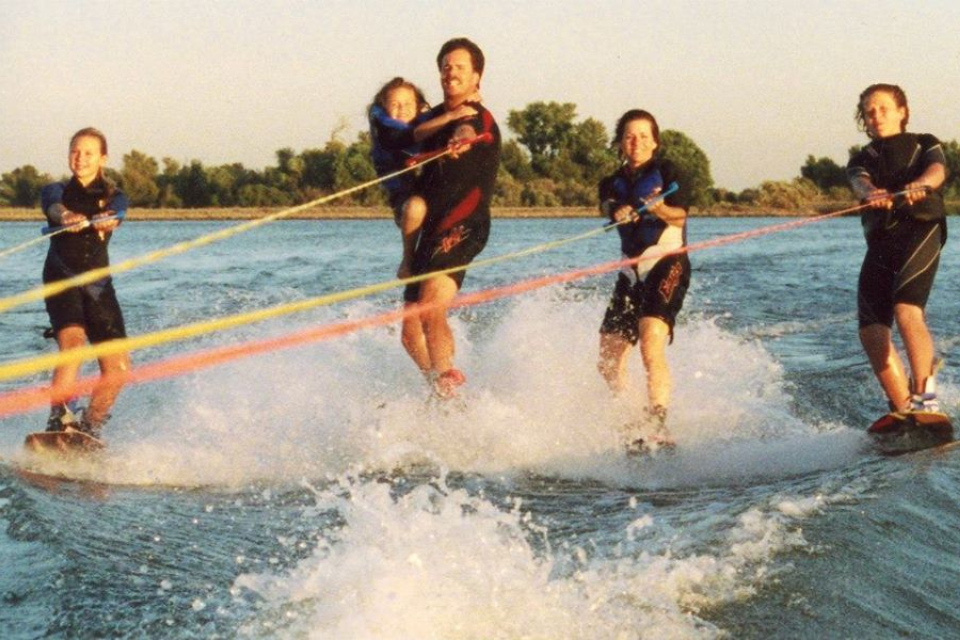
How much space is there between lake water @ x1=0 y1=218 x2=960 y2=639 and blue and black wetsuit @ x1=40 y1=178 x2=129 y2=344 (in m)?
0.71

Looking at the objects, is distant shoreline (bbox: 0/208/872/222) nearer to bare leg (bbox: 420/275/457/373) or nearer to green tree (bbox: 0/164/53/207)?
green tree (bbox: 0/164/53/207)

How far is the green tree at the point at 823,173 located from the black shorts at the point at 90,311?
58.1 meters

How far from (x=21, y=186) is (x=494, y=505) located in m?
67.2

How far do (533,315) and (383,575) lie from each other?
662cm

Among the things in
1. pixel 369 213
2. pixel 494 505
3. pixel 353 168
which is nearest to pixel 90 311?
pixel 494 505

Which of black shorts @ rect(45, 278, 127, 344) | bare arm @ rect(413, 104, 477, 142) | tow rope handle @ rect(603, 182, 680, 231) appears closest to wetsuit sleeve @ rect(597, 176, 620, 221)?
tow rope handle @ rect(603, 182, 680, 231)

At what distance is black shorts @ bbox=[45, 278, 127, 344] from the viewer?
684 cm

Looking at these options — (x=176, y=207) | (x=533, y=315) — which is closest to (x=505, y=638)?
(x=533, y=315)

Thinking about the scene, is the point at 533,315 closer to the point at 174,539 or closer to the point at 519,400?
the point at 519,400

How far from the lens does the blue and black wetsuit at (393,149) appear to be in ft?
22.4

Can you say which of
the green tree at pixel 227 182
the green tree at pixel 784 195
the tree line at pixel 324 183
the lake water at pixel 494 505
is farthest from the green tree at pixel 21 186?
the lake water at pixel 494 505

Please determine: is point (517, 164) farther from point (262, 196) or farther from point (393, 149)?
point (393, 149)

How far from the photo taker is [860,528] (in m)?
4.66

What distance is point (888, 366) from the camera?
661cm
